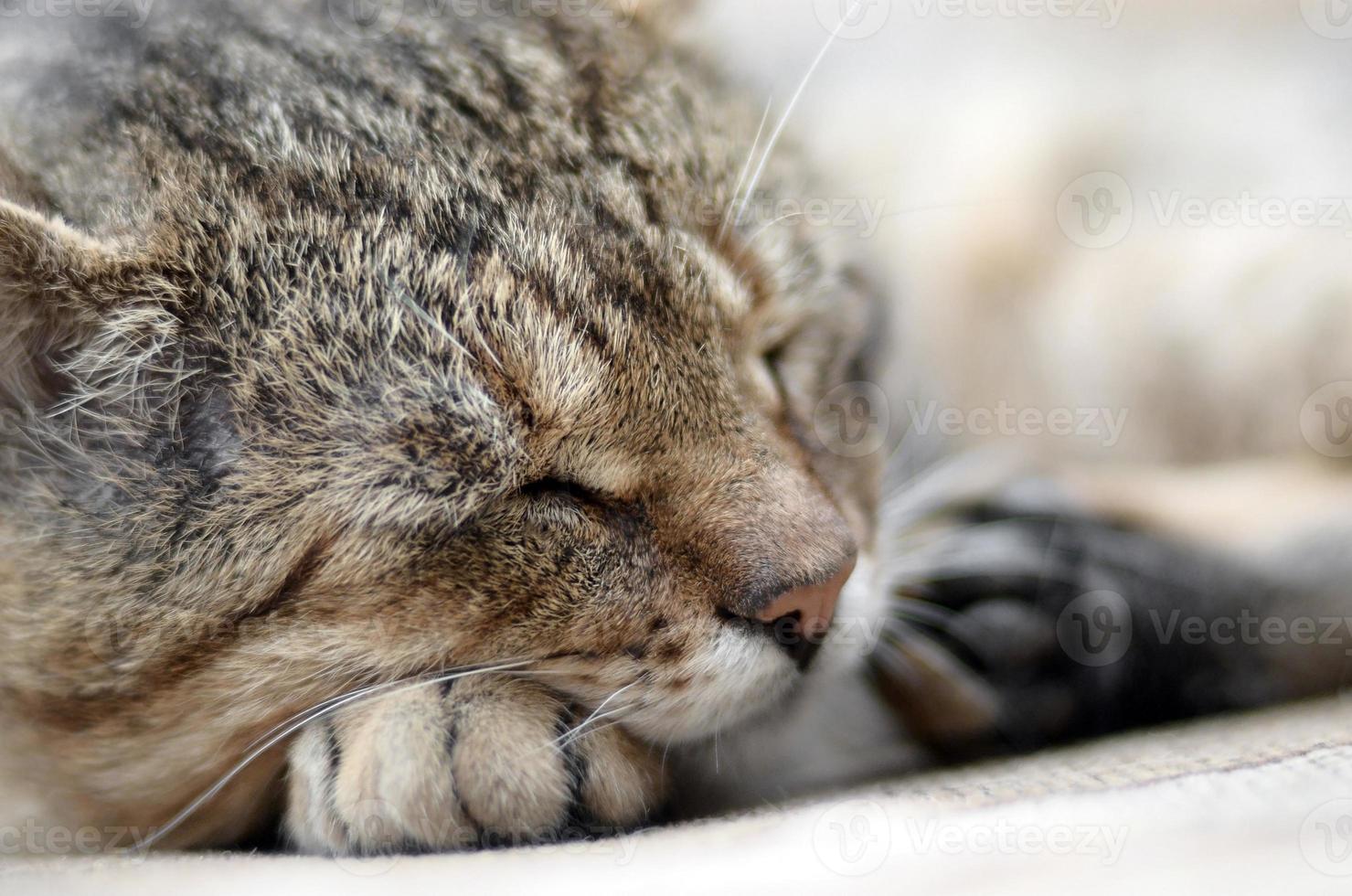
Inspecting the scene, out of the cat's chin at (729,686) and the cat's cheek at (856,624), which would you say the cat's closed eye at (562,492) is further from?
the cat's cheek at (856,624)

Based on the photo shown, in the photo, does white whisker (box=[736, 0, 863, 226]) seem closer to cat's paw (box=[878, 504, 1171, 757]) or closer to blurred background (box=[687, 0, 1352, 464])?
blurred background (box=[687, 0, 1352, 464])

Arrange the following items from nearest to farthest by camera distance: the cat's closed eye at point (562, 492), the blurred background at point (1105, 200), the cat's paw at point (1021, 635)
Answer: the cat's closed eye at point (562, 492) → the cat's paw at point (1021, 635) → the blurred background at point (1105, 200)

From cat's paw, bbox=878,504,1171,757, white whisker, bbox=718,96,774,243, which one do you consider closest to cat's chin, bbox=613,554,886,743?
cat's paw, bbox=878,504,1171,757

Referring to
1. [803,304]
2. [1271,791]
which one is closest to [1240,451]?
[803,304]

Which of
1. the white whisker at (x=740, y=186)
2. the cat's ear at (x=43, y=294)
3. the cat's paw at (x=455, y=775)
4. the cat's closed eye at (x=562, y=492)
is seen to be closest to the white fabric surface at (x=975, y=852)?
the cat's paw at (x=455, y=775)

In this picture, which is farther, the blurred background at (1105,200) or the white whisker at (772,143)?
the blurred background at (1105,200)

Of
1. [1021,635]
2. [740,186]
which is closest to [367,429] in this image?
[740,186]

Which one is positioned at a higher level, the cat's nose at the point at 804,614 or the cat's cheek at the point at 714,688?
the cat's nose at the point at 804,614
